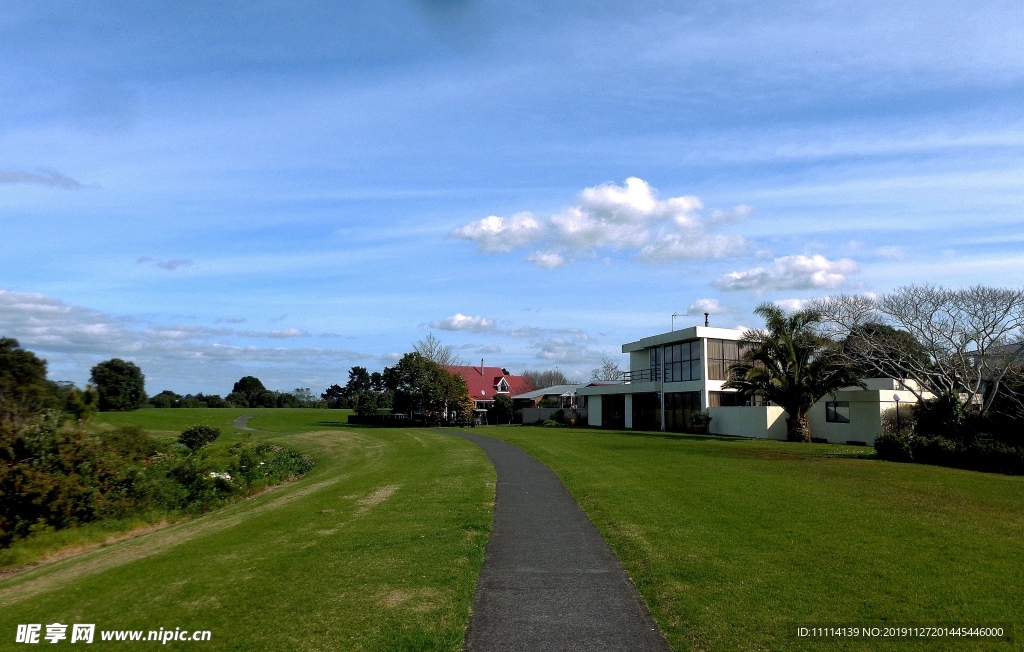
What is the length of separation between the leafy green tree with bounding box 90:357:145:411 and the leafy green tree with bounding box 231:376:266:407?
A: 36.4 metres

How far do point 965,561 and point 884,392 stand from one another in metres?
27.3

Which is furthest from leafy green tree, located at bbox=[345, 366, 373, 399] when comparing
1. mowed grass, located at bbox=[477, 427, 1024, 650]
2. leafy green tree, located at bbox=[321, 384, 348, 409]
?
mowed grass, located at bbox=[477, 427, 1024, 650]

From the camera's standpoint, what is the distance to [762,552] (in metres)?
9.52

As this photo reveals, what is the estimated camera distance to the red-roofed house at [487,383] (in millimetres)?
77312

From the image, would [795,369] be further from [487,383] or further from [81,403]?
[487,383]

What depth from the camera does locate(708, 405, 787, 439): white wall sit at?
38781mm

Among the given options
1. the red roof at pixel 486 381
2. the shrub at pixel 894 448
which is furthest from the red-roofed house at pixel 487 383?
the shrub at pixel 894 448

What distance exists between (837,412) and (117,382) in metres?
57.8

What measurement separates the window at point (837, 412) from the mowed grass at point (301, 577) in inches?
1034

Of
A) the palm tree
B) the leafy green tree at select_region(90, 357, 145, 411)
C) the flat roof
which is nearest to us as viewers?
the palm tree

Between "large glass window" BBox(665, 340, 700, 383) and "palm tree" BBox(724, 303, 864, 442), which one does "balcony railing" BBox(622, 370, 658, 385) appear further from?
"palm tree" BBox(724, 303, 864, 442)

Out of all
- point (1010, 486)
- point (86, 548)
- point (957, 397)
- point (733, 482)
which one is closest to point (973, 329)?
point (957, 397)

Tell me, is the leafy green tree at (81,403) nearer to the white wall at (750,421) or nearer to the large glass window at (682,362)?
→ the white wall at (750,421)

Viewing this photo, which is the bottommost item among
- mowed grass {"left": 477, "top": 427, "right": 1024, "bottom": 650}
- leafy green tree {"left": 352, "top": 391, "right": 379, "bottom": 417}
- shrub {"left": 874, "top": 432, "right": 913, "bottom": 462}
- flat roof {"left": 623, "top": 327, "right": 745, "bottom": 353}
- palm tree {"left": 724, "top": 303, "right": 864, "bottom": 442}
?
mowed grass {"left": 477, "top": 427, "right": 1024, "bottom": 650}
